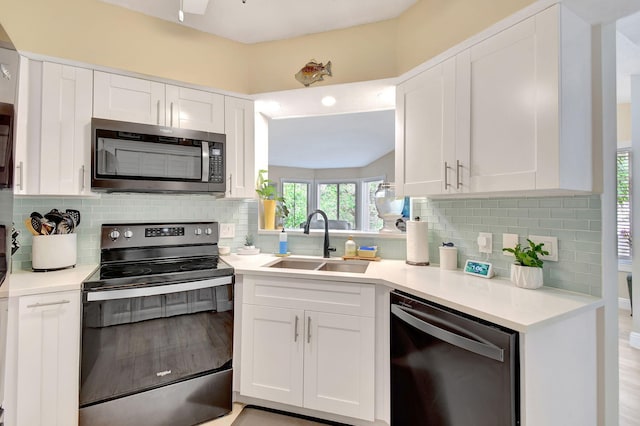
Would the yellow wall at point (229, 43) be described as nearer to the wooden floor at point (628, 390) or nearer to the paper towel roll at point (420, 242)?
the paper towel roll at point (420, 242)

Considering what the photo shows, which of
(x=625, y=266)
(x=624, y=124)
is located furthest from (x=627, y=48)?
(x=625, y=266)

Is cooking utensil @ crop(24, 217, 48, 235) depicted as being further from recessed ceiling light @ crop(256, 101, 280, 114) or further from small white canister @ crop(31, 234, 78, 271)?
recessed ceiling light @ crop(256, 101, 280, 114)

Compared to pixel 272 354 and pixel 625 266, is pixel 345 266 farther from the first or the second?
pixel 625 266

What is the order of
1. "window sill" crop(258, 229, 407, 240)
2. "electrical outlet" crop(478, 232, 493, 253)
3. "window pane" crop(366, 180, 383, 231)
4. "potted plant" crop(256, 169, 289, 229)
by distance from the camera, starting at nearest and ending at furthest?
"electrical outlet" crop(478, 232, 493, 253) → "window sill" crop(258, 229, 407, 240) → "potted plant" crop(256, 169, 289, 229) → "window pane" crop(366, 180, 383, 231)

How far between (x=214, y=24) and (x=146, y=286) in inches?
69.3

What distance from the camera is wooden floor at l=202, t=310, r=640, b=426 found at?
1794 mm

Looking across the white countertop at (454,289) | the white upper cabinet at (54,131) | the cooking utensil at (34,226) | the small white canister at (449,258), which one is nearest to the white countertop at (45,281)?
the white countertop at (454,289)

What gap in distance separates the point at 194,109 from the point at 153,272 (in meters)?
1.14

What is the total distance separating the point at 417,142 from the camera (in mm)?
1850

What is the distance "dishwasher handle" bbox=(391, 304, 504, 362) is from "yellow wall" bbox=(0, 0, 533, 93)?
1.40m

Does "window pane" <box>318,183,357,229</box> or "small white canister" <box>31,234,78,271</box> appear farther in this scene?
"window pane" <box>318,183,357,229</box>

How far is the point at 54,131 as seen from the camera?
1754 mm

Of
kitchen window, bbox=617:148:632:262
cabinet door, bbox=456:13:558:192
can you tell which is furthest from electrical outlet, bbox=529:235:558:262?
kitchen window, bbox=617:148:632:262

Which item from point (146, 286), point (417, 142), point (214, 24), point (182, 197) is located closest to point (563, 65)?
point (417, 142)
